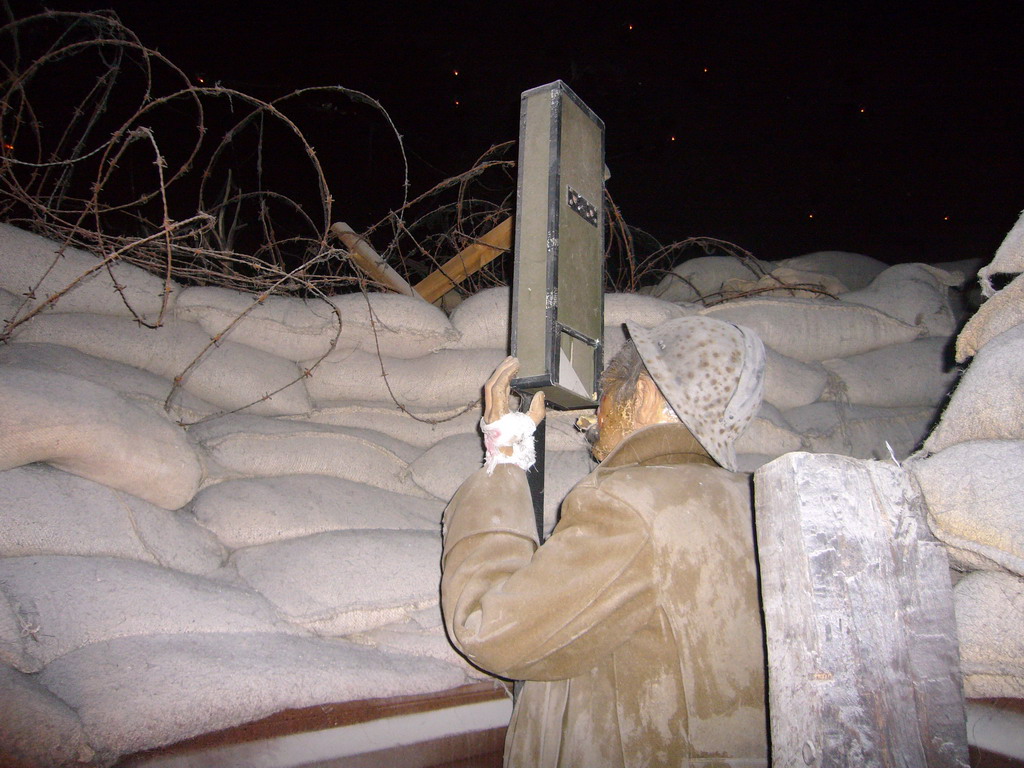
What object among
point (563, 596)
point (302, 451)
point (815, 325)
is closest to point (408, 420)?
point (302, 451)

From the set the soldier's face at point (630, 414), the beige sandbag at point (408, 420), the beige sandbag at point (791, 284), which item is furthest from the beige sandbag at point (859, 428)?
the soldier's face at point (630, 414)

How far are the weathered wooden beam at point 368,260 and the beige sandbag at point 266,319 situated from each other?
341mm

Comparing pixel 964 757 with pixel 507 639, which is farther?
pixel 507 639

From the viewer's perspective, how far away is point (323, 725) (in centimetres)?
140

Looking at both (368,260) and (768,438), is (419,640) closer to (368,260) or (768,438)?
(768,438)

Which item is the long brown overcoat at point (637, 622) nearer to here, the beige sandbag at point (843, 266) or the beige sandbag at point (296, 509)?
the beige sandbag at point (296, 509)

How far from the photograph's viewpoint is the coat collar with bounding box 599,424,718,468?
1221 mm

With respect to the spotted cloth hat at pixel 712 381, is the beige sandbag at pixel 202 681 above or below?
below

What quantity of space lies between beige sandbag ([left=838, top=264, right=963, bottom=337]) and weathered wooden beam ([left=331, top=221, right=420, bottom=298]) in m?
2.10

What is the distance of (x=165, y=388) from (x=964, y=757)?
238cm

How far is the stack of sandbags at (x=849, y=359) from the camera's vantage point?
2.63 meters

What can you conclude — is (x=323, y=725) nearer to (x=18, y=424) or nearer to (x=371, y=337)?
(x=18, y=424)

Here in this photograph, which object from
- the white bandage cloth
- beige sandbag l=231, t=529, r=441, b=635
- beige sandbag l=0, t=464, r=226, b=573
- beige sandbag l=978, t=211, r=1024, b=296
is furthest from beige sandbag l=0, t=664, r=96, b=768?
beige sandbag l=978, t=211, r=1024, b=296

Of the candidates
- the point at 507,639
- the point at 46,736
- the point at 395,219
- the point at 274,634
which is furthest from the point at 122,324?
the point at 507,639
